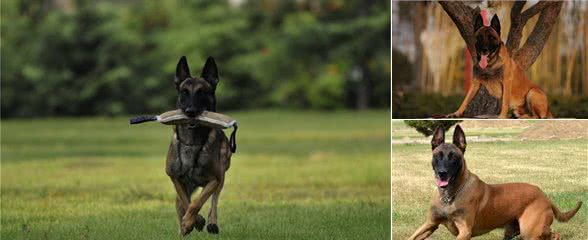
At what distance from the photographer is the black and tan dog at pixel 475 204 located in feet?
30.0

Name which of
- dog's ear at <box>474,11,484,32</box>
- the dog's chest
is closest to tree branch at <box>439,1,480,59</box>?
dog's ear at <box>474,11,484,32</box>

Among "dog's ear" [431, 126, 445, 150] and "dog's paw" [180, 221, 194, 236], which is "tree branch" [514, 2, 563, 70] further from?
"dog's paw" [180, 221, 194, 236]

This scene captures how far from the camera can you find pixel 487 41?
946 centimetres

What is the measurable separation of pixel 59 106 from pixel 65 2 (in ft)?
13.0

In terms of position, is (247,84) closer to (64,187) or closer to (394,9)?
(64,187)

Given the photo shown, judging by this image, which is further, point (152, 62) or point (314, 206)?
point (152, 62)

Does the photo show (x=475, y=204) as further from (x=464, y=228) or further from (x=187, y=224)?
(x=187, y=224)

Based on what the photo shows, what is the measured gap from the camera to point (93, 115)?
39.8 m

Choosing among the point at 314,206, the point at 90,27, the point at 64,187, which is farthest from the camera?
the point at 90,27

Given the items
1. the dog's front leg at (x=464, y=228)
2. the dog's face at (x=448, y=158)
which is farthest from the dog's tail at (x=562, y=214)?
the dog's face at (x=448, y=158)

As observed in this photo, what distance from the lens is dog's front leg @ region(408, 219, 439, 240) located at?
9.23 m

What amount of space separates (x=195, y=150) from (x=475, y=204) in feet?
8.23

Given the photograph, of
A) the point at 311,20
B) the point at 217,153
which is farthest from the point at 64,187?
the point at 311,20

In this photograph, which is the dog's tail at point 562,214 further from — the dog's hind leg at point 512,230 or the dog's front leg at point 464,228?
the dog's front leg at point 464,228
